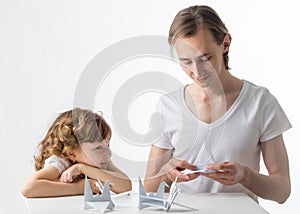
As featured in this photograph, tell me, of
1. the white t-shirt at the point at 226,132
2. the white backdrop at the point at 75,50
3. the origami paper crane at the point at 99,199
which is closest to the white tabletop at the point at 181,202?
the origami paper crane at the point at 99,199

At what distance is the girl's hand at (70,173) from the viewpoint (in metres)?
1.33

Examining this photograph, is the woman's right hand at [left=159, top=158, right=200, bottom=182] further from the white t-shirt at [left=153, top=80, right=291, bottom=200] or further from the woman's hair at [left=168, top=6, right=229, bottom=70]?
the woman's hair at [left=168, top=6, right=229, bottom=70]

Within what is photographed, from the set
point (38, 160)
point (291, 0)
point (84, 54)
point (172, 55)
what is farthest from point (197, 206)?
point (291, 0)

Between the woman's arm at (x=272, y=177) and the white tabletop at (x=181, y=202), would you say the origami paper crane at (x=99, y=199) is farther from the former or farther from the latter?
the woman's arm at (x=272, y=177)

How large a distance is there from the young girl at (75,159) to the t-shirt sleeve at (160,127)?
0.16 meters

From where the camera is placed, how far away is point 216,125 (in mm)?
1460

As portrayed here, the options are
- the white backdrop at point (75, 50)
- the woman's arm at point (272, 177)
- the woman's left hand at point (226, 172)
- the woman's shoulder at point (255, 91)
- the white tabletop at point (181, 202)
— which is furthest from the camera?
the white backdrop at point (75, 50)

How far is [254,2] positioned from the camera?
2586mm

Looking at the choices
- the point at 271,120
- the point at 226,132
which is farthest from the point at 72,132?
the point at 271,120

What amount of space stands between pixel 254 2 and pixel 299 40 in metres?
0.27

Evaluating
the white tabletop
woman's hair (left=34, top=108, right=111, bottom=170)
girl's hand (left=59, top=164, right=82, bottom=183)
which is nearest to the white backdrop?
woman's hair (left=34, top=108, right=111, bottom=170)

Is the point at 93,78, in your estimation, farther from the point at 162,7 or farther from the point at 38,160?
the point at 162,7

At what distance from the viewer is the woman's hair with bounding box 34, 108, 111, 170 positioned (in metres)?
1.28

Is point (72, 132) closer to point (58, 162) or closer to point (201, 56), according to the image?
point (58, 162)
